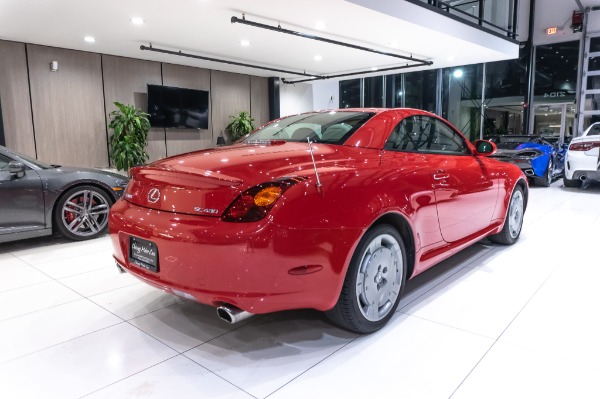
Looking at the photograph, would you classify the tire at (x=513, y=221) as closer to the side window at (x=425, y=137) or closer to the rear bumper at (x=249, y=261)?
the side window at (x=425, y=137)

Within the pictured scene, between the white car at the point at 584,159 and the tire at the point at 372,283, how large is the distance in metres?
5.95

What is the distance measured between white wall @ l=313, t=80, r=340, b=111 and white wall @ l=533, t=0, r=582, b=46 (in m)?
5.82

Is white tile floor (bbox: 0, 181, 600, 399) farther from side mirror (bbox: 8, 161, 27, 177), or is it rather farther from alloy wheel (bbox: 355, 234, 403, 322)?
side mirror (bbox: 8, 161, 27, 177)

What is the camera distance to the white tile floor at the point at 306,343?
5.21 ft

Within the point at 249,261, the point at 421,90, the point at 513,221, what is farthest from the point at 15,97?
the point at 421,90

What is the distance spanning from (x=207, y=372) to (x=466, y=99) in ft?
42.0

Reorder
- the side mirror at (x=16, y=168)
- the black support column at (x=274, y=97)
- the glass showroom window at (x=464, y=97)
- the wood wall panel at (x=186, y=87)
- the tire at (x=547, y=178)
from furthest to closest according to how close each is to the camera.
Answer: the glass showroom window at (x=464, y=97), the black support column at (x=274, y=97), the wood wall panel at (x=186, y=87), the tire at (x=547, y=178), the side mirror at (x=16, y=168)

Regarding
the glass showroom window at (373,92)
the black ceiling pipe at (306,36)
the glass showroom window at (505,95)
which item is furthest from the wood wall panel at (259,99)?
the glass showroom window at (505,95)

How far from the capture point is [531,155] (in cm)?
713

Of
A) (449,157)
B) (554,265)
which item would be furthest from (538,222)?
(449,157)

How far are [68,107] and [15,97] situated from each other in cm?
81

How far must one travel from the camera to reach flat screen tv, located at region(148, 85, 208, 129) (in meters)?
8.37

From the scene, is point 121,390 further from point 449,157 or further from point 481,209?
point 481,209

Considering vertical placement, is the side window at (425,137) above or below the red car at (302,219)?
above
